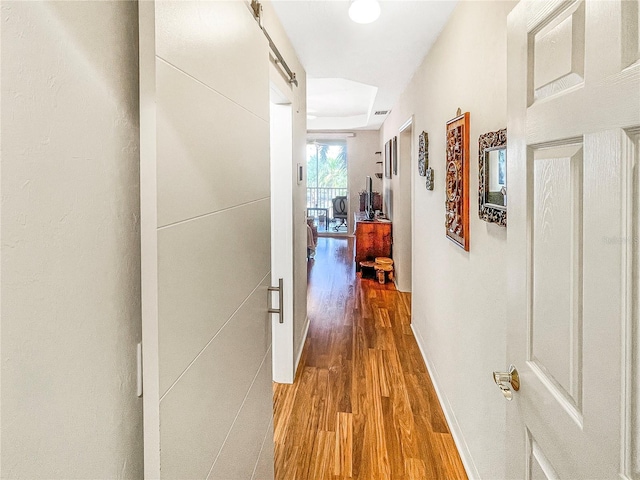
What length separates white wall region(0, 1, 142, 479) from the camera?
507 mm

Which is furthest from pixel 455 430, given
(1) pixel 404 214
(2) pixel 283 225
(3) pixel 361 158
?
(3) pixel 361 158

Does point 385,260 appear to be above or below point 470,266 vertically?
below

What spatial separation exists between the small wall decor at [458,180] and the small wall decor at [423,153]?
842mm

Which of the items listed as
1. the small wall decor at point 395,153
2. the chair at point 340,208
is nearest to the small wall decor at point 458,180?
the small wall decor at point 395,153

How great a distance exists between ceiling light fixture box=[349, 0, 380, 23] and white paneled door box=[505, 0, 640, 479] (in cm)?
113

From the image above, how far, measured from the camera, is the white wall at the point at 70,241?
0.51 m

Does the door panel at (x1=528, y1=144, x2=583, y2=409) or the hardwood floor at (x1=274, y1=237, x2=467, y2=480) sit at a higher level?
the door panel at (x1=528, y1=144, x2=583, y2=409)

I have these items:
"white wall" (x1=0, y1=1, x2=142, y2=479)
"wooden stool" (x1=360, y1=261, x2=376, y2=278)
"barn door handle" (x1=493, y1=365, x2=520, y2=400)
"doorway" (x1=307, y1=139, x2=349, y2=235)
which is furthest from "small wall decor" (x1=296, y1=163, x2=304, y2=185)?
"doorway" (x1=307, y1=139, x2=349, y2=235)

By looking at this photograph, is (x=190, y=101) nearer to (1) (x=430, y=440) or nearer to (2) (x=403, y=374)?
(1) (x=430, y=440)

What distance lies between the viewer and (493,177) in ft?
5.51

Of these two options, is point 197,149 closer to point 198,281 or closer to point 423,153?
point 198,281

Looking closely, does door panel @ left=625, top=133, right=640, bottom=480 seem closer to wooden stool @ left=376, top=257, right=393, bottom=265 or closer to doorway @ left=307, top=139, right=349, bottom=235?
wooden stool @ left=376, top=257, right=393, bottom=265

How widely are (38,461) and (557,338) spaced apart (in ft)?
3.07

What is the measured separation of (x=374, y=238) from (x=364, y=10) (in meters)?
4.48
